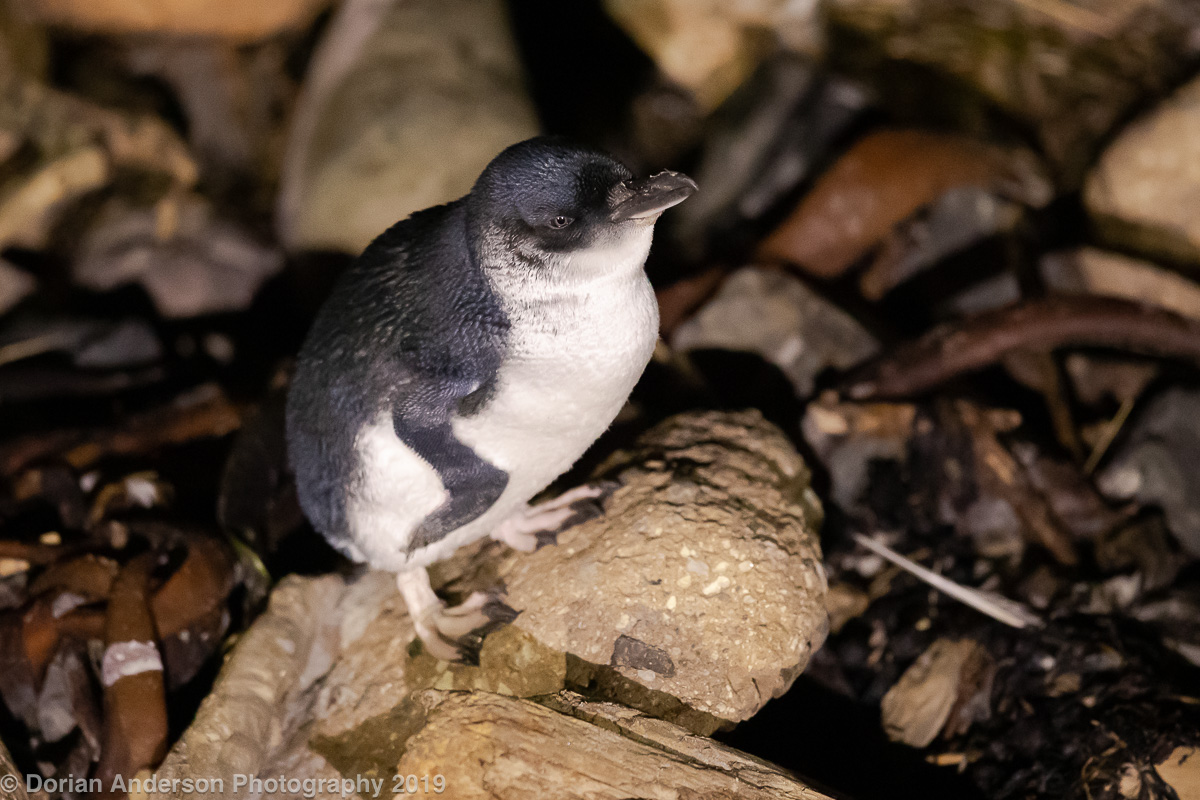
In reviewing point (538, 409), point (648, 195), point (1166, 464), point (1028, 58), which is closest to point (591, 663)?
point (538, 409)

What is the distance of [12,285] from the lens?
13.3 feet

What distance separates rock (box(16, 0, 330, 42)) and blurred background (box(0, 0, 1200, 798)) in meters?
0.02

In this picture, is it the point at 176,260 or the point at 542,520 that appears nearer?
the point at 542,520

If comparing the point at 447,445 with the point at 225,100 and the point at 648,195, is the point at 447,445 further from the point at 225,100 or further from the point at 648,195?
the point at 225,100

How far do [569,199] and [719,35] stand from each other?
138 inches

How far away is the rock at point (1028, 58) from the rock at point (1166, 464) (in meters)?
1.63

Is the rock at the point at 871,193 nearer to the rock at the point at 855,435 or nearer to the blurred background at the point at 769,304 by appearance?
the blurred background at the point at 769,304

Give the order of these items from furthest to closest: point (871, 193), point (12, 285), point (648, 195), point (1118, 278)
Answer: point (12, 285) < point (871, 193) < point (1118, 278) < point (648, 195)

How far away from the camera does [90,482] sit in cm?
320

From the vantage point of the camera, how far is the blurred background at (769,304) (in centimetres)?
259

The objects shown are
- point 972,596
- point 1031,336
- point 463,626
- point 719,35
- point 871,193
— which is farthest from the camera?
point 719,35

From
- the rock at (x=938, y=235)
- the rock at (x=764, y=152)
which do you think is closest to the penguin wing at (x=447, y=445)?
the rock at (x=938, y=235)

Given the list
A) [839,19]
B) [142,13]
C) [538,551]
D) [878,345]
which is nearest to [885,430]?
[878,345]

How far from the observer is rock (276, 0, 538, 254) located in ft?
12.8
